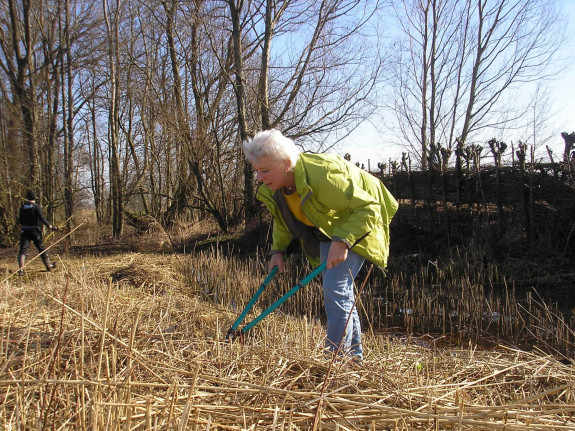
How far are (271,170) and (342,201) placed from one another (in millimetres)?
422

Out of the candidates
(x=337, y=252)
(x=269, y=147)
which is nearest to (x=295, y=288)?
(x=337, y=252)

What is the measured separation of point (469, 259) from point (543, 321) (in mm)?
3000

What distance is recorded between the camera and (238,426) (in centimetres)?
166

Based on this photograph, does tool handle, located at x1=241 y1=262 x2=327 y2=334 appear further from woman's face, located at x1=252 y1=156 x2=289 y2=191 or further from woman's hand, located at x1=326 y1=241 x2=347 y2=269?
woman's face, located at x1=252 y1=156 x2=289 y2=191

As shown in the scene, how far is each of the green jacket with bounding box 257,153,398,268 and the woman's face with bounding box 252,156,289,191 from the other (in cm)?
8

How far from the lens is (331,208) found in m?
2.48

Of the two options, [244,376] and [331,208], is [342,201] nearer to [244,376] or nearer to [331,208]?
[331,208]

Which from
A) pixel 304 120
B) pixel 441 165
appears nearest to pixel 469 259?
pixel 441 165

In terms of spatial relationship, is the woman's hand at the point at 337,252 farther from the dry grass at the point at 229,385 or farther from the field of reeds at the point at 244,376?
the dry grass at the point at 229,385

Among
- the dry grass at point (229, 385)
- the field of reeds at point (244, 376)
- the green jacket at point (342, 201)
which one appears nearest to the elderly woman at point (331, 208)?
the green jacket at point (342, 201)

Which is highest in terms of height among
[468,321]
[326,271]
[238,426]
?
[326,271]

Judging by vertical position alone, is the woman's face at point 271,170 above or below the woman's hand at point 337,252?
above

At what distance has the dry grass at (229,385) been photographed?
1.51 metres

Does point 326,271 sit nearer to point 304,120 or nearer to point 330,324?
point 330,324
